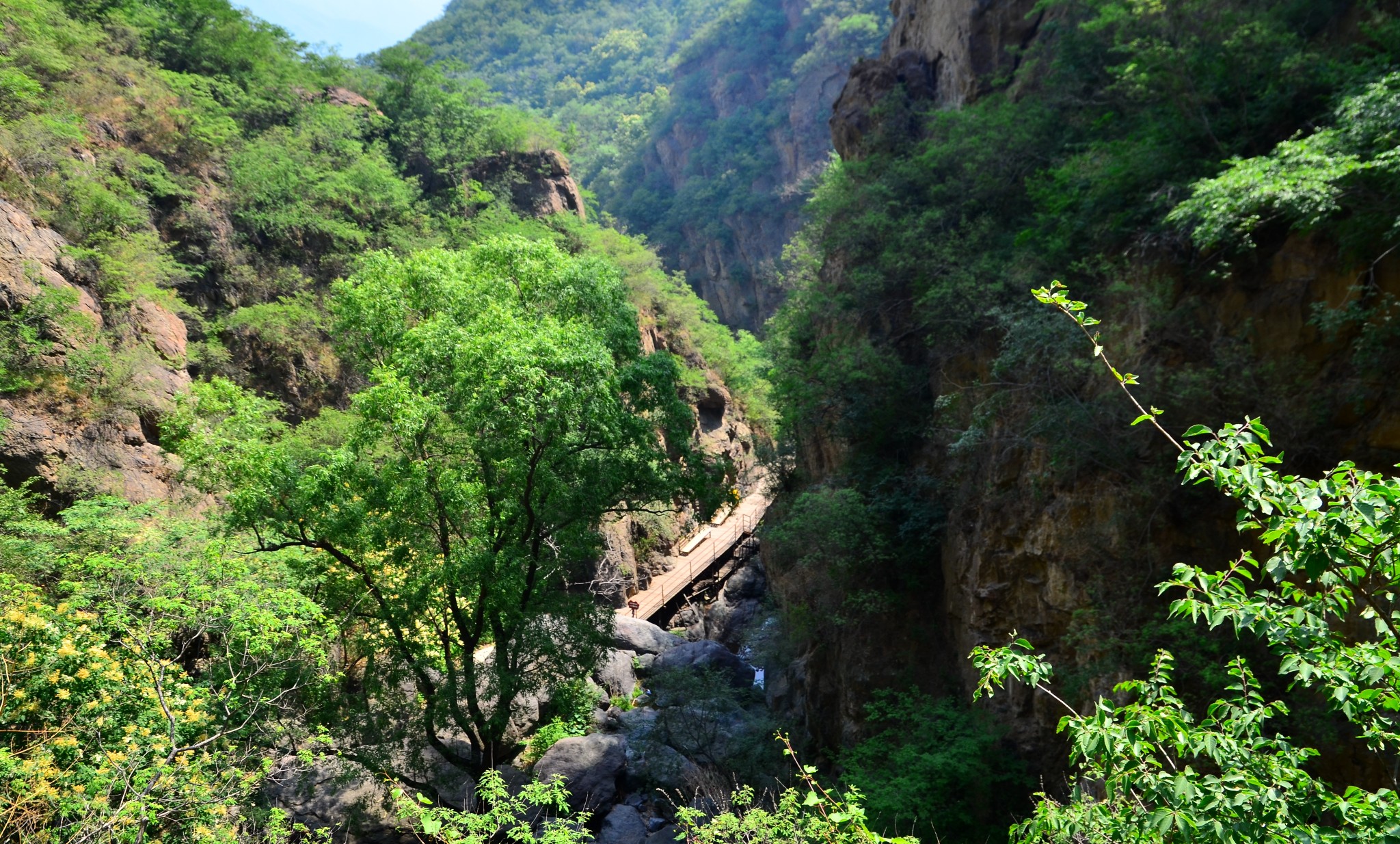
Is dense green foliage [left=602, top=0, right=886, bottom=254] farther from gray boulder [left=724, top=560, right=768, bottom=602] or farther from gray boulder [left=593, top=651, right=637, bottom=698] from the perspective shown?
gray boulder [left=593, top=651, right=637, bottom=698]

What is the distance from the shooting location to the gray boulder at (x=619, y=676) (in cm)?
1709

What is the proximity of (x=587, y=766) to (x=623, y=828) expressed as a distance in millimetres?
1570

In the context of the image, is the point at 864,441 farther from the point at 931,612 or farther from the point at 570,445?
the point at 570,445

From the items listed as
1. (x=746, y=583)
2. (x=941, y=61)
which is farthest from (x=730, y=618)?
(x=941, y=61)

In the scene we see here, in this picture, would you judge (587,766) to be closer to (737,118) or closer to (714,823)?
(714,823)

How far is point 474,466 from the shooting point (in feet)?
38.5

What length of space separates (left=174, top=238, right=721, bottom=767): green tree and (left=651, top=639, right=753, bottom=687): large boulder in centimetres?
591

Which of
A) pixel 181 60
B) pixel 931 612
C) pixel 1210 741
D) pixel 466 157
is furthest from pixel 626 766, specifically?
pixel 181 60

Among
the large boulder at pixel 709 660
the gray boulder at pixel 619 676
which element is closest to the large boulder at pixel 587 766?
the gray boulder at pixel 619 676

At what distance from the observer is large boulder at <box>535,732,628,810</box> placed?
13.2 meters

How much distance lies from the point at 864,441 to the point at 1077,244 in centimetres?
496

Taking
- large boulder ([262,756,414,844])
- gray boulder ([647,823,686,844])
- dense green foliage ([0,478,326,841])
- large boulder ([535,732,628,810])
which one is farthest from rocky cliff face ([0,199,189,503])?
gray boulder ([647,823,686,844])

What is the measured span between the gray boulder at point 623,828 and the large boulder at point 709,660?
475 centimetres

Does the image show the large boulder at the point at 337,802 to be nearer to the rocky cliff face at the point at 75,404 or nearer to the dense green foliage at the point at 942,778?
the rocky cliff face at the point at 75,404
